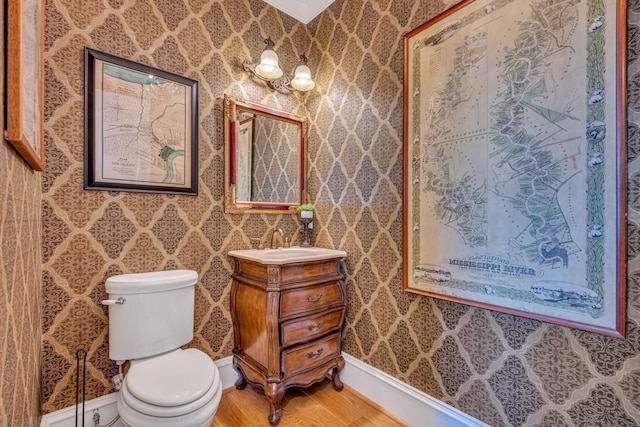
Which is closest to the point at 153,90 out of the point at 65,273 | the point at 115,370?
the point at 65,273

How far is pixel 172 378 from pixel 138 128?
1.34m

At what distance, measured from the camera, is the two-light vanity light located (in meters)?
2.04

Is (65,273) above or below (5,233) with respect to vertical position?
below

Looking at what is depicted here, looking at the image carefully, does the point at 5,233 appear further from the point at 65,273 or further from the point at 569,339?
the point at 569,339

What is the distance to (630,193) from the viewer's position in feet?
3.39

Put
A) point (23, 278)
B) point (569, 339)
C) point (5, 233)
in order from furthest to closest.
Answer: point (569, 339), point (23, 278), point (5, 233)

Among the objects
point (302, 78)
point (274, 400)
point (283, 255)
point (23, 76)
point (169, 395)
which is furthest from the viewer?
point (302, 78)

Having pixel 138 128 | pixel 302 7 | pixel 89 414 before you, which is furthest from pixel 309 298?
pixel 302 7

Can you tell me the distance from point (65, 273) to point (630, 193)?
96.3 inches

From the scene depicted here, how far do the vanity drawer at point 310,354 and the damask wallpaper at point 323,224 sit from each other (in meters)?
0.17

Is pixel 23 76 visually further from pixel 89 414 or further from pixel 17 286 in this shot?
pixel 89 414

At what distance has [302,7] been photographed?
2389 mm

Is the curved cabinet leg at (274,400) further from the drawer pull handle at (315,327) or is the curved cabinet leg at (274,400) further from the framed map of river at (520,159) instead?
the framed map of river at (520,159)

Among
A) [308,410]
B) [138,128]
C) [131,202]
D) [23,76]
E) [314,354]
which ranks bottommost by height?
[308,410]
